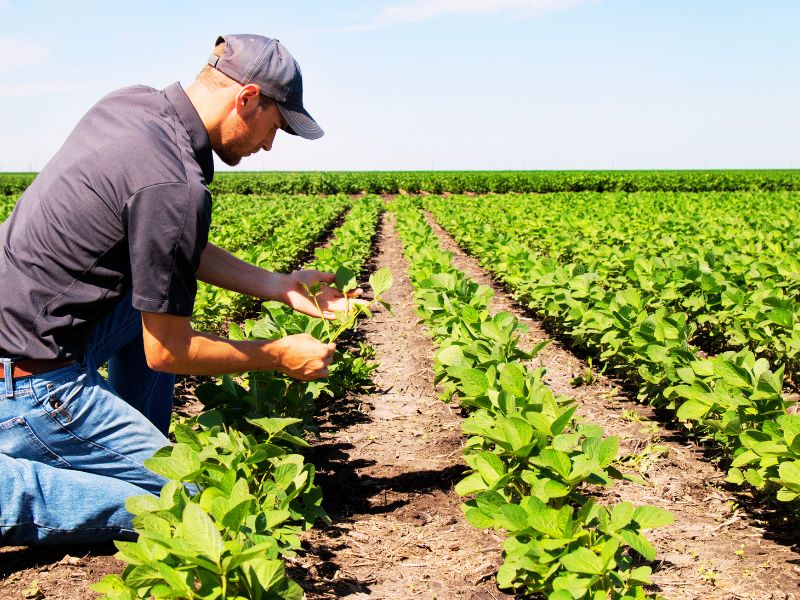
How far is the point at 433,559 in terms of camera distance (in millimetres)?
2777

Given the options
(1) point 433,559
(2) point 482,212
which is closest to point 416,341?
(1) point 433,559

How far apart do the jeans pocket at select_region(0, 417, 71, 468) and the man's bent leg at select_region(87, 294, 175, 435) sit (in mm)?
304

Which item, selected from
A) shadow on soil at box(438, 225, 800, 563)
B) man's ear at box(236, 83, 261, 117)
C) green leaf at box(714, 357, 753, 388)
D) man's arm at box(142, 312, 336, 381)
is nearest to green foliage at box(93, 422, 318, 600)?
man's arm at box(142, 312, 336, 381)

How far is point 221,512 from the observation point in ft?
6.23

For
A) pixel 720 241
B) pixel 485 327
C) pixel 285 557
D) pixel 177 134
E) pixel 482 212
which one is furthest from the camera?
pixel 482 212

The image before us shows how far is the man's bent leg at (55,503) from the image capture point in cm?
245

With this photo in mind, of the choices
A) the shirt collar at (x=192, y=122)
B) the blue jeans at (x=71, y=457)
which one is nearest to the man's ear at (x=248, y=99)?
the shirt collar at (x=192, y=122)

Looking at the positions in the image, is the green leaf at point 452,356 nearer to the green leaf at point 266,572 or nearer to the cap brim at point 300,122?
the cap brim at point 300,122

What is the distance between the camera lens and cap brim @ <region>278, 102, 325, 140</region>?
8.13ft

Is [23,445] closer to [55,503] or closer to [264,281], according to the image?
[55,503]

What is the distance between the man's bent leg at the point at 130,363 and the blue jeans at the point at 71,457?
2 centimetres

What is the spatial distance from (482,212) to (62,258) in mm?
15678

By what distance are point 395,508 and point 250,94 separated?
6.26 ft

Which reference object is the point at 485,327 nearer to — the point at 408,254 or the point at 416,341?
the point at 416,341
